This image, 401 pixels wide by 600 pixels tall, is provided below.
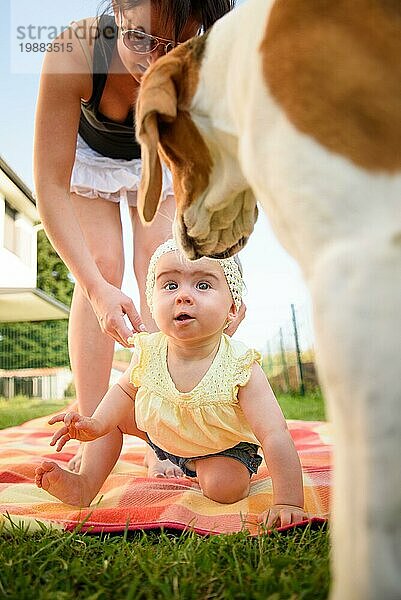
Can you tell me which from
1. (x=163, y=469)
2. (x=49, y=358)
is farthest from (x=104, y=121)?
(x=49, y=358)

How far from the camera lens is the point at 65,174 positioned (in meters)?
2.29

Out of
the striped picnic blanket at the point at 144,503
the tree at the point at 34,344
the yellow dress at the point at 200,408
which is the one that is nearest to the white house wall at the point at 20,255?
the tree at the point at 34,344

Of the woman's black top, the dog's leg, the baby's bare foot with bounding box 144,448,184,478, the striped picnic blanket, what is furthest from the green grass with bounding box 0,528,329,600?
the woman's black top

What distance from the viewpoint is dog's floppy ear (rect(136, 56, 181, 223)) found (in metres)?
1.19

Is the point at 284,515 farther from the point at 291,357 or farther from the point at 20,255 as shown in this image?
the point at 20,255

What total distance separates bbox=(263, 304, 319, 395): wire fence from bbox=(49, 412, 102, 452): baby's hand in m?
3.87

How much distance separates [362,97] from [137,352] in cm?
147

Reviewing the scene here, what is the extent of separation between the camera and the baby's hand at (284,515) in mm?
1684

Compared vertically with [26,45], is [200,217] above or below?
below

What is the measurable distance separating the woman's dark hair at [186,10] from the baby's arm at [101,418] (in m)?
1.02

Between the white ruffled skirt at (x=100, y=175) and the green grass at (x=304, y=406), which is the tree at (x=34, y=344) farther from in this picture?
the white ruffled skirt at (x=100, y=175)

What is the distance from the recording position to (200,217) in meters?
1.36

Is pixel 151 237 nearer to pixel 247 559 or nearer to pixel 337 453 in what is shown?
pixel 247 559

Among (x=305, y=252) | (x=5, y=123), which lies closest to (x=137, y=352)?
(x=305, y=252)
